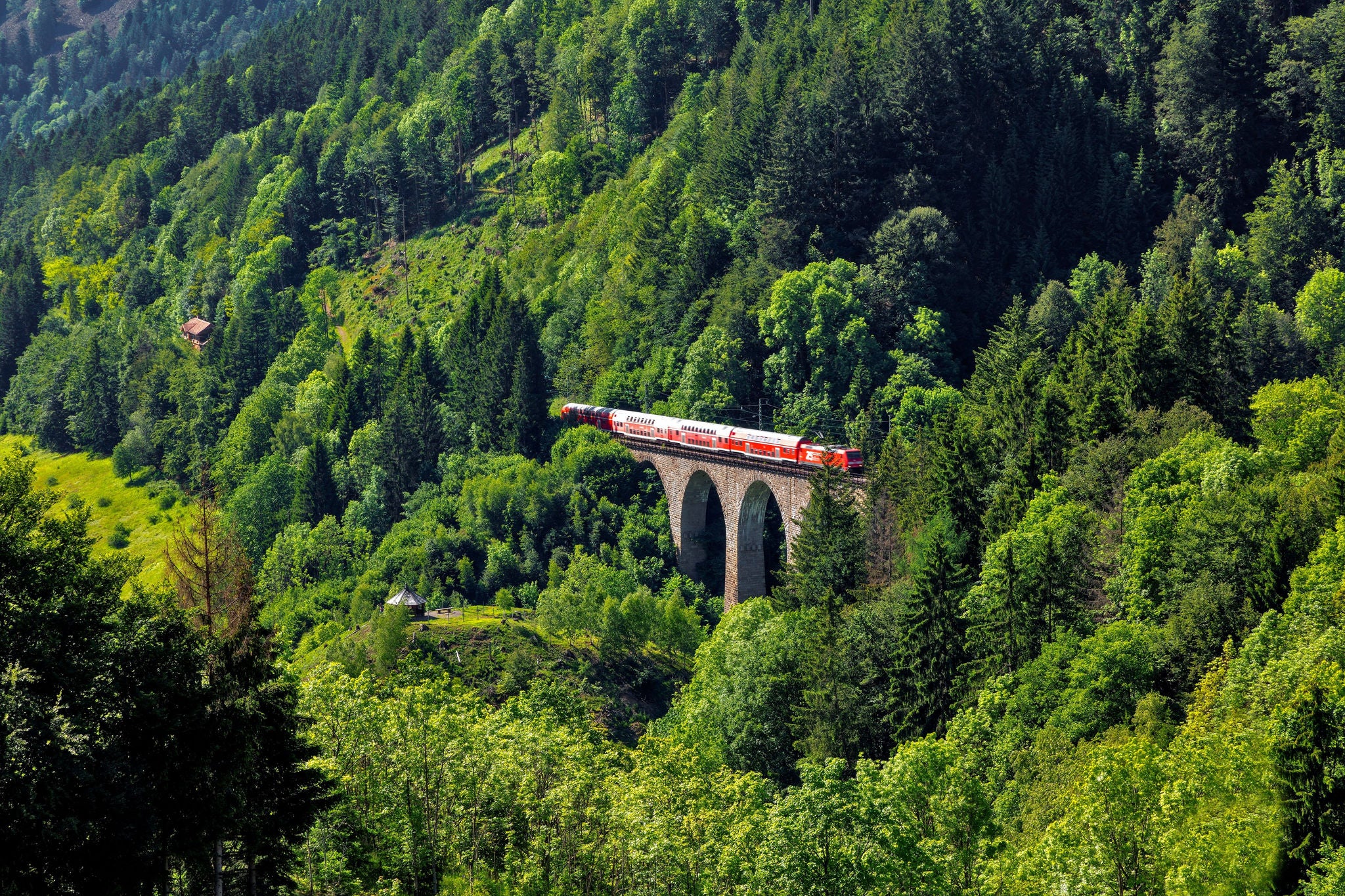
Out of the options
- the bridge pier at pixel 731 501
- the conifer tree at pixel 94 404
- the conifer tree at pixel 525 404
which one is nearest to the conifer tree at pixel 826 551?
the bridge pier at pixel 731 501

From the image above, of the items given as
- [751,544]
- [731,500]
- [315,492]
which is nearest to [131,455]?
[315,492]

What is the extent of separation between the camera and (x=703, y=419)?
107188 mm

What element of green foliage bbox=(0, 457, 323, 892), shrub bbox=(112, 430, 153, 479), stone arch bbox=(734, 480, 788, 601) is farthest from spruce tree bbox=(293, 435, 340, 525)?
green foliage bbox=(0, 457, 323, 892)

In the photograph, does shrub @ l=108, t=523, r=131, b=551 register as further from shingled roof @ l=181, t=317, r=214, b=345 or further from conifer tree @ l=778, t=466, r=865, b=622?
conifer tree @ l=778, t=466, r=865, b=622

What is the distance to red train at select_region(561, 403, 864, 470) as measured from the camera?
9350cm

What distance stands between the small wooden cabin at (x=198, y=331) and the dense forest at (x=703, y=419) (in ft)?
4.57

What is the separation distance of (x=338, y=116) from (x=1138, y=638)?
14388 centimetres

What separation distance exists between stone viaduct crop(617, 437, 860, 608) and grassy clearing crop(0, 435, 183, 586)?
4236cm

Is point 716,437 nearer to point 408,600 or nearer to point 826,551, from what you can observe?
point 826,551

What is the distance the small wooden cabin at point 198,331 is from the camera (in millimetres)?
162625

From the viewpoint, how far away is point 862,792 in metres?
45.7

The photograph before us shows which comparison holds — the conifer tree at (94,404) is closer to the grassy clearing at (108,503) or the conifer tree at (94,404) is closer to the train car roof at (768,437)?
the grassy clearing at (108,503)

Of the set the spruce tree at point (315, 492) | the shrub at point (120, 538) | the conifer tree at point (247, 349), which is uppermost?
the conifer tree at point (247, 349)

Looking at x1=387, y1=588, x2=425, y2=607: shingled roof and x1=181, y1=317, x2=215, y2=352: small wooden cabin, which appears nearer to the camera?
x1=387, y1=588, x2=425, y2=607: shingled roof
